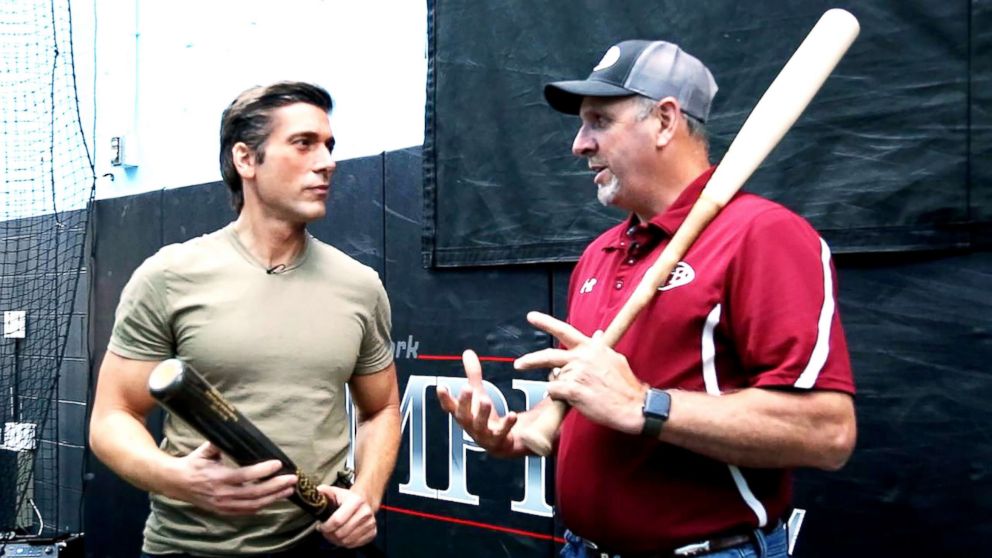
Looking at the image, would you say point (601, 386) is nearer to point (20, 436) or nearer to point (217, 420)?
point (217, 420)

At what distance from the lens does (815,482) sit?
268 cm

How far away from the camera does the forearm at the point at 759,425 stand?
1.60 meters

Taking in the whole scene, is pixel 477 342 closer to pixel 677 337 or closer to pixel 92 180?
pixel 677 337

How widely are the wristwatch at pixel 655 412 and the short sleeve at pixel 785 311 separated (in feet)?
0.52

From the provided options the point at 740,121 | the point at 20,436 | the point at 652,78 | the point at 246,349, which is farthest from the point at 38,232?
the point at 652,78

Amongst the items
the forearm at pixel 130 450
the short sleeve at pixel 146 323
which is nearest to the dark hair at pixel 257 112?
the short sleeve at pixel 146 323

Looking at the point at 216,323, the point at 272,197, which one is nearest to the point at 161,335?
the point at 216,323

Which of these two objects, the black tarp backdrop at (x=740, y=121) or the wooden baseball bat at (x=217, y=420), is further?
the black tarp backdrop at (x=740, y=121)

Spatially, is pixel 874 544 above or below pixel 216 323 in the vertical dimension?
below

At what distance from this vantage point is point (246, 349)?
2.14 metres

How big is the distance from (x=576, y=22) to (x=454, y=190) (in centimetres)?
81

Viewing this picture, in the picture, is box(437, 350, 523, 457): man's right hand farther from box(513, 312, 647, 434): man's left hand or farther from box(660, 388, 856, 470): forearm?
box(660, 388, 856, 470): forearm

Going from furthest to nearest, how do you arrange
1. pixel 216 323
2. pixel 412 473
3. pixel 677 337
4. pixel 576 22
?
pixel 412 473 → pixel 576 22 → pixel 216 323 → pixel 677 337

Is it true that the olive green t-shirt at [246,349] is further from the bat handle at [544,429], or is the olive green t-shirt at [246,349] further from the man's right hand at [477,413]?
the bat handle at [544,429]
